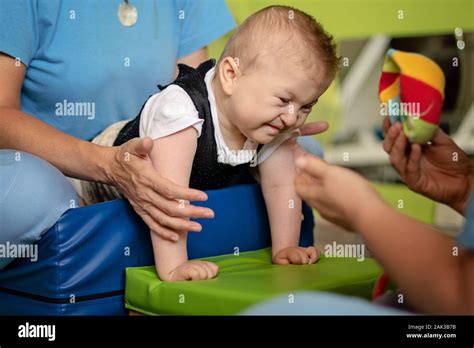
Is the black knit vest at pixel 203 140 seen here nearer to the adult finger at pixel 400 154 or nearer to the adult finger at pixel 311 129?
the adult finger at pixel 311 129

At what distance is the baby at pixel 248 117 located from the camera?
36.9 inches

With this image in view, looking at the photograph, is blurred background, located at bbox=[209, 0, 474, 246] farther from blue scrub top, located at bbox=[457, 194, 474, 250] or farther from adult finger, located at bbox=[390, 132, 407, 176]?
blue scrub top, located at bbox=[457, 194, 474, 250]

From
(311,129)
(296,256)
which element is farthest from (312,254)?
(311,129)

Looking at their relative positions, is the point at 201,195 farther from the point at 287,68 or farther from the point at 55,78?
the point at 55,78

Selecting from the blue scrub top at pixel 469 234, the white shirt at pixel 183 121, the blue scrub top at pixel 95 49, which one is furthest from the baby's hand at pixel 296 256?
the blue scrub top at pixel 469 234

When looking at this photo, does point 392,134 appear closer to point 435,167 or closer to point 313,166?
point 435,167

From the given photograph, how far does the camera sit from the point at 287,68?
0.94m

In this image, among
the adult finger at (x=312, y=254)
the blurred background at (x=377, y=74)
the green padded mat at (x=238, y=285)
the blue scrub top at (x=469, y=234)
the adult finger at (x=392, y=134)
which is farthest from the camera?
the blurred background at (x=377, y=74)

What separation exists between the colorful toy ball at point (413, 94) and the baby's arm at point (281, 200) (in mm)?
161

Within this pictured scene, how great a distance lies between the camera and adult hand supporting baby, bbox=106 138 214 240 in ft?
2.89

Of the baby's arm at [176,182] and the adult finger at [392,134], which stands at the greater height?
the adult finger at [392,134]

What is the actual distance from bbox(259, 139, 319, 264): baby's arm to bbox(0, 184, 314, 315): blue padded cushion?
79 millimetres

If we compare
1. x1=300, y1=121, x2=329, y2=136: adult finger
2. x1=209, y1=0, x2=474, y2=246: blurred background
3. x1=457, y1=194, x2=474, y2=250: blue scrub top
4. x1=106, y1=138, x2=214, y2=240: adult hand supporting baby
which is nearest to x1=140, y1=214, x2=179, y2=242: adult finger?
x1=106, y1=138, x2=214, y2=240: adult hand supporting baby

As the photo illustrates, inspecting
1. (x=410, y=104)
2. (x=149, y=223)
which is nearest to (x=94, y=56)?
(x=149, y=223)
